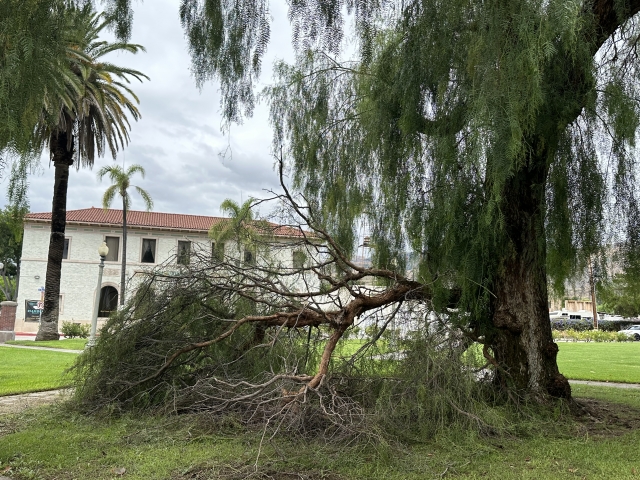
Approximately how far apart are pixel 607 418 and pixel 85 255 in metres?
34.2

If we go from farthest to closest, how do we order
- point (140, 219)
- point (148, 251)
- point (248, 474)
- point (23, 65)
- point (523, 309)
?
point (140, 219)
point (148, 251)
point (523, 309)
point (248, 474)
point (23, 65)

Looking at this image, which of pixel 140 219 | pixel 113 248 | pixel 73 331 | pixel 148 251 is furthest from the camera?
pixel 140 219

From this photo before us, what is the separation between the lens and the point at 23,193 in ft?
13.7

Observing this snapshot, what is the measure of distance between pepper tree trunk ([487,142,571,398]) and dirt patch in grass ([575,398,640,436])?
1.31ft

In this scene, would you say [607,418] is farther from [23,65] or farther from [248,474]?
[23,65]

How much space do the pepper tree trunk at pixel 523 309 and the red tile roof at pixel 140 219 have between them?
92.0ft

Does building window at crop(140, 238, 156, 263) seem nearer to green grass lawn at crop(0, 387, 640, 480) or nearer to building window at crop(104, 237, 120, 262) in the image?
building window at crop(104, 237, 120, 262)

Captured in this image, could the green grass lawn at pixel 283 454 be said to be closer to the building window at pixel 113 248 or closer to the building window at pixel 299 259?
the building window at pixel 299 259

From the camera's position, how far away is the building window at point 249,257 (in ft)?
27.9

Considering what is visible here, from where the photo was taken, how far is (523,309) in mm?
7613

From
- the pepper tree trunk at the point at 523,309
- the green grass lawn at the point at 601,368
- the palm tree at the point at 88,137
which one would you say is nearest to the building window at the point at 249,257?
the pepper tree trunk at the point at 523,309

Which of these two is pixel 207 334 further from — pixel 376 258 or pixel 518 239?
pixel 518 239

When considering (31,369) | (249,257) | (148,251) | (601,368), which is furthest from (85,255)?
(249,257)

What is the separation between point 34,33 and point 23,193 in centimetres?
113
